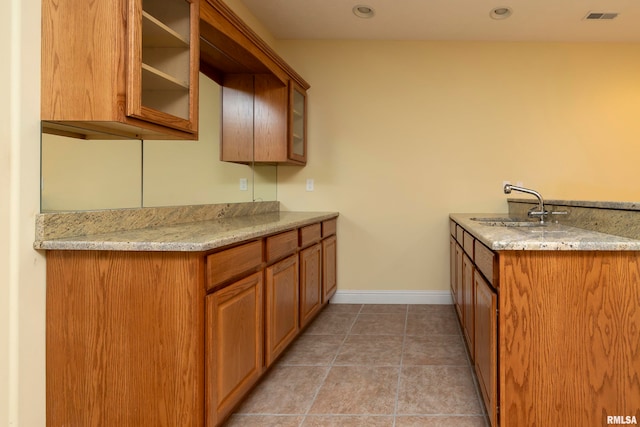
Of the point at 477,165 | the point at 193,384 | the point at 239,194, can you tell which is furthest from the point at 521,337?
the point at 477,165

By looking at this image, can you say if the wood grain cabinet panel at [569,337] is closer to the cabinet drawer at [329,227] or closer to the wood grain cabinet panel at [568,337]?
the wood grain cabinet panel at [568,337]

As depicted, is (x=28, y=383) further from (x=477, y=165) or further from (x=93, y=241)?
(x=477, y=165)

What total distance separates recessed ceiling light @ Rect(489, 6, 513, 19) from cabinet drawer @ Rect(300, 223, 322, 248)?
207cm

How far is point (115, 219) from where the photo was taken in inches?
73.0

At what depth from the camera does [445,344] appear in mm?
2850

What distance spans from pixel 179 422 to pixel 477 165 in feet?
10.6

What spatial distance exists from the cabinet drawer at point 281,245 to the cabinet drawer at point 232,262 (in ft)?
0.45

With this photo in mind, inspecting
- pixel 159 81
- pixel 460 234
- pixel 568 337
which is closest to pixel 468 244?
pixel 460 234

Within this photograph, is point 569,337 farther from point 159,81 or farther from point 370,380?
point 159,81

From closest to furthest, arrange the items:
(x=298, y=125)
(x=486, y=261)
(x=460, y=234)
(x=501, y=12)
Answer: (x=486, y=261) → (x=460, y=234) → (x=501, y=12) → (x=298, y=125)

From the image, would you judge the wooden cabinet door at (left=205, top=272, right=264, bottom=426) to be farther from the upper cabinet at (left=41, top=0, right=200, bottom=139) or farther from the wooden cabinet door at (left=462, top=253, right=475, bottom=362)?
the wooden cabinet door at (left=462, top=253, right=475, bottom=362)

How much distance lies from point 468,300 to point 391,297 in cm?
156

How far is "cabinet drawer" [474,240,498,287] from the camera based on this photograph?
5.49ft

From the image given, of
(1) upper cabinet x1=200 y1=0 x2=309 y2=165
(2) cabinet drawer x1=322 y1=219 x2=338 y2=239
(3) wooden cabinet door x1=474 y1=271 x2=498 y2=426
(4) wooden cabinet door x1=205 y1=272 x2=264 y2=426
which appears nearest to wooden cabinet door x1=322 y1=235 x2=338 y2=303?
(2) cabinet drawer x1=322 y1=219 x2=338 y2=239
